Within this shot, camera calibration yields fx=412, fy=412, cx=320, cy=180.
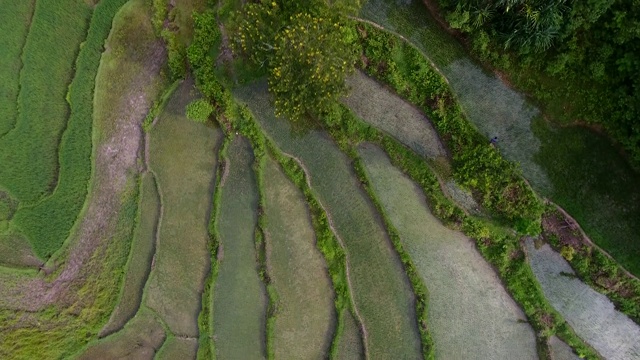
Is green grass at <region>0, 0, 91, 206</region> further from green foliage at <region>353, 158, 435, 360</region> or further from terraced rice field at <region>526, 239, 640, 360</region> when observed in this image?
terraced rice field at <region>526, 239, 640, 360</region>

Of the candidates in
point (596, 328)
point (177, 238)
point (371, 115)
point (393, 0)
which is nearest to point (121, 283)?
point (177, 238)

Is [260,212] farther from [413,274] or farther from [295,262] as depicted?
[413,274]

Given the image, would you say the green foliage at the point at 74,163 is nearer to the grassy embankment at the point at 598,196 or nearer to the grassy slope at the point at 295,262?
the grassy slope at the point at 295,262

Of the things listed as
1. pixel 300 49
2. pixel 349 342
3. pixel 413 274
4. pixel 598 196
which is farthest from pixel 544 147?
pixel 349 342

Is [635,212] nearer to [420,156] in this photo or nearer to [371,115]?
[420,156]

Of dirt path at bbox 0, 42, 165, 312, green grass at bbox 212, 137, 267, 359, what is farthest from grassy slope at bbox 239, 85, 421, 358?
dirt path at bbox 0, 42, 165, 312

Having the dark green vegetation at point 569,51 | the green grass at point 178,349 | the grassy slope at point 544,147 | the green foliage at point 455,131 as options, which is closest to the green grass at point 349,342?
the green grass at point 178,349
